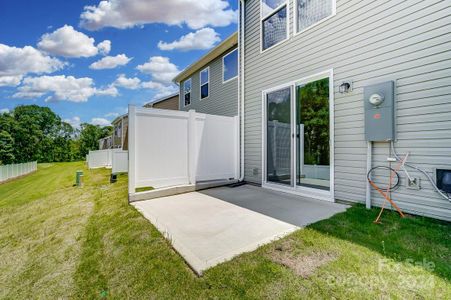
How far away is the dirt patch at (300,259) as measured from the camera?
5.94 ft

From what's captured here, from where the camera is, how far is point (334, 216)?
10.1 ft

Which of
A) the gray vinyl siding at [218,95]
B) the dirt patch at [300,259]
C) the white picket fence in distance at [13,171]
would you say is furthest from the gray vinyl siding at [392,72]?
the white picket fence in distance at [13,171]

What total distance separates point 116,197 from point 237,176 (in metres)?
3.13

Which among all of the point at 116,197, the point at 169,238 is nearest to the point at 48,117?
the point at 116,197

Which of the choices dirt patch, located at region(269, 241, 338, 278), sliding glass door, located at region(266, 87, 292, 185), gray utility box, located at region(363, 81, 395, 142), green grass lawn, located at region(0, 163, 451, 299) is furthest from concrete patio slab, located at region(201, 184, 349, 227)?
gray utility box, located at region(363, 81, 395, 142)

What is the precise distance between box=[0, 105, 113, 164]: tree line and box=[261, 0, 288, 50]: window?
24.8 metres

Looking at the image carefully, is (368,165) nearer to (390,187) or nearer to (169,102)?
(390,187)

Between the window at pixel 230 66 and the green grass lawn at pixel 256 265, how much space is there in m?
5.95

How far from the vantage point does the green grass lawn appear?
1583 millimetres

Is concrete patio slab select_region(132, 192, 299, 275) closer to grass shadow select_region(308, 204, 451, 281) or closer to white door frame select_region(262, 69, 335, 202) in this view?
grass shadow select_region(308, 204, 451, 281)

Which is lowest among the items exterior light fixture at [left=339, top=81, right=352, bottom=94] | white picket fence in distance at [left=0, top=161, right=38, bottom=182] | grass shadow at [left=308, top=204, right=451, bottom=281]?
white picket fence in distance at [left=0, top=161, right=38, bottom=182]

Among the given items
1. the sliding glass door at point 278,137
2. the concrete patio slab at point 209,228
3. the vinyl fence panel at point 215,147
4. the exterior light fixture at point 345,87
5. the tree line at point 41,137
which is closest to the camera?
the concrete patio slab at point 209,228

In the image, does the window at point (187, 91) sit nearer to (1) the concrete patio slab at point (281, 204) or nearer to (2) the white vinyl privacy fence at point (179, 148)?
(2) the white vinyl privacy fence at point (179, 148)

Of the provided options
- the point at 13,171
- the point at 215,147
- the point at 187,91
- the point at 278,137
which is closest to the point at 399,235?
the point at 278,137
